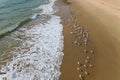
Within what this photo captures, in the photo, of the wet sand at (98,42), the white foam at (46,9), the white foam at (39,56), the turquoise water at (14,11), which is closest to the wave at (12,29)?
the turquoise water at (14,11)

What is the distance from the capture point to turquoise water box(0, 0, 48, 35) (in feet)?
48.2

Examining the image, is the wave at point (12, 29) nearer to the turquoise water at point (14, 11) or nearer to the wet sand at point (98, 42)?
the turquoise water at point (14, 11)

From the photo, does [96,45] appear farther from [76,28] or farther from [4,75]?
[4,75]

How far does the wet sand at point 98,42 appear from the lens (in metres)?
9.19

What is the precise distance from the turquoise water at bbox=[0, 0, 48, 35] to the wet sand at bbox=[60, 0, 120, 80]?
324 cm

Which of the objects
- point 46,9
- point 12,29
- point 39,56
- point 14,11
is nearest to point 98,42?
Result: point 39,56

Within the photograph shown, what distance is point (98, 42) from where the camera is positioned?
11766 millimetres

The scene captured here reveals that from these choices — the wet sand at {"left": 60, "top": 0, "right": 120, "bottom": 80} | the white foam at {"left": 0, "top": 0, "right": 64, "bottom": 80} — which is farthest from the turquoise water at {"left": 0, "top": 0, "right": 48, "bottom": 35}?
the wet sand at {"left": 60, "top": 0, "right": 120, "bottom": 80}

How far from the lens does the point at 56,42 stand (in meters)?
12.0

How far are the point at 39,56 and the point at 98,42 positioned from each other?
3412 mm

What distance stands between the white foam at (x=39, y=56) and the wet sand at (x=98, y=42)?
42 centimetres

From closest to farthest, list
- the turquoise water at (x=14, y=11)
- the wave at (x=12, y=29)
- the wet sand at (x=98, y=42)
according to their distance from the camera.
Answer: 1. the wet sand at (x=98, y=42)
2. the wave at (x=12, y=29)
3. the turquoise water at (x=14, y=11)

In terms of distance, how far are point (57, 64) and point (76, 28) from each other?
4031mm

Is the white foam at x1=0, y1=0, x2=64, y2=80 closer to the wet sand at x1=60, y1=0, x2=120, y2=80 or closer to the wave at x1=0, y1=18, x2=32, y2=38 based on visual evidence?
the wet sand at x1=60, y1=0, x2=120, y2=80
